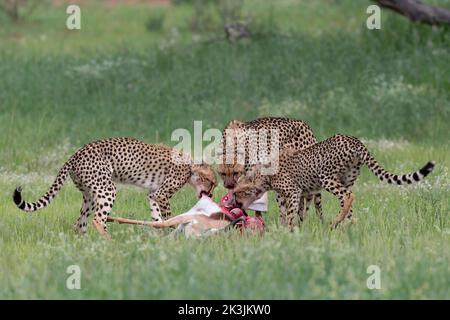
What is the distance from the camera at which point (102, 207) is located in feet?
31.9

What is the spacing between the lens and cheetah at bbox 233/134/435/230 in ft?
32.2

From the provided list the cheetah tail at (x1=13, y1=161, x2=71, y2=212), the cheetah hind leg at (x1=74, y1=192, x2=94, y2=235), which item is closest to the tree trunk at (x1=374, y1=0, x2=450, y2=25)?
the cheetah hind leg at (x1=74, y1=192, x2=94, y2=235)

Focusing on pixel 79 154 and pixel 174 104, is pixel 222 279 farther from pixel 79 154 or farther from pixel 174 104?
pixel 174 104

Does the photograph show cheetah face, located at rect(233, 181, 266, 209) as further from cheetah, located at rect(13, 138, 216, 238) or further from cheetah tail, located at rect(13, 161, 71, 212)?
cheetah tail, located at rect(13, 161, 71, 212)

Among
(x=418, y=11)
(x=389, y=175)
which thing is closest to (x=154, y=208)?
(x=389, y=175)

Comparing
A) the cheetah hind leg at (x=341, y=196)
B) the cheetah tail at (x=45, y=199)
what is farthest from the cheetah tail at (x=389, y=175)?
the cheetah tail at (x=45, y=199)

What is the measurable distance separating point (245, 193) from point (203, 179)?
59cm

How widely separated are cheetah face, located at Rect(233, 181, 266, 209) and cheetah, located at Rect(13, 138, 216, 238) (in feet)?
1.53

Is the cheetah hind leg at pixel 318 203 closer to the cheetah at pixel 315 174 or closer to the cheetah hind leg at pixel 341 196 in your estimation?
the cheetah at pixel 315 174

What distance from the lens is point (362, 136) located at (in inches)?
570

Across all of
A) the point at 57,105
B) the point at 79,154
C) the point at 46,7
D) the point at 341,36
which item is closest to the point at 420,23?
the point at 341,36

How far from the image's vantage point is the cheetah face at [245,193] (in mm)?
10066

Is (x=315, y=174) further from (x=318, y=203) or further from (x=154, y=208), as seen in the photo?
(x=154, y=208)

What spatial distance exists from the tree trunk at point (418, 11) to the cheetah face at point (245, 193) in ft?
24.7
